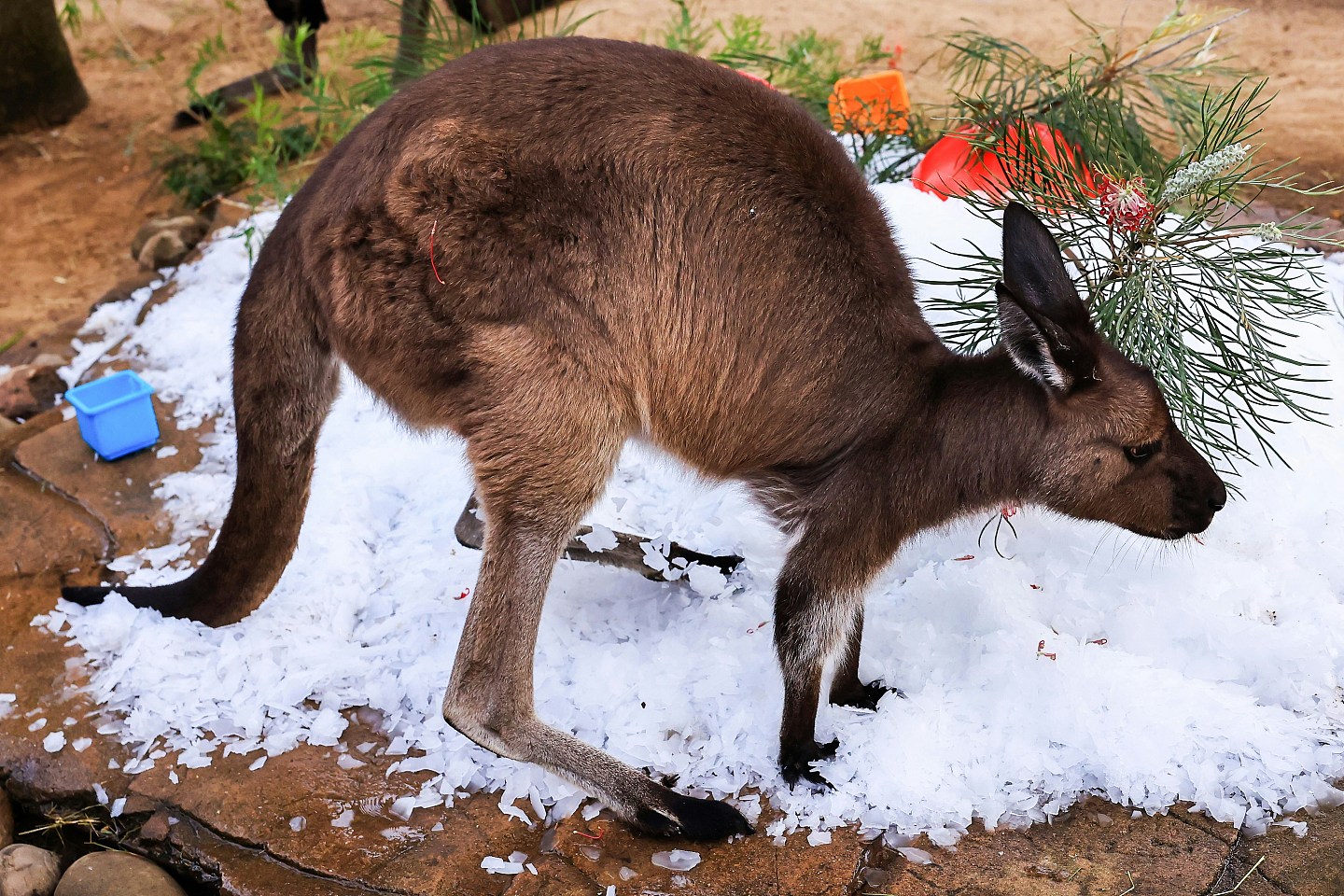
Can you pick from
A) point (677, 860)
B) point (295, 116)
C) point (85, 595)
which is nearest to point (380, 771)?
point (677, 860)

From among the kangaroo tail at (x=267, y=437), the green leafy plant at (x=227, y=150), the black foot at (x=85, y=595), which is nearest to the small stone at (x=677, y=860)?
the kangaroo tail at (x=267, y=437)

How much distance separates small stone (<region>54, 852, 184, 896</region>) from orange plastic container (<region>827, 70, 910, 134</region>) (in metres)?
3.39

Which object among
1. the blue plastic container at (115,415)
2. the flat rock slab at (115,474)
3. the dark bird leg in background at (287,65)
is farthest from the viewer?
the dark bird leg in background at (287,65)

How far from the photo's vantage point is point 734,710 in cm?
309

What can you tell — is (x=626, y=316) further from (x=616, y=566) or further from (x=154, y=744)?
(x=154, y=744)

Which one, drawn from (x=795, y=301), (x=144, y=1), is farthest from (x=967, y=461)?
(x=144, y=1)

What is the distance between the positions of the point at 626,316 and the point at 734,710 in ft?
3.51

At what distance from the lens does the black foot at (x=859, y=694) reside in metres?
3.11

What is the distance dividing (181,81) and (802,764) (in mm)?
6847

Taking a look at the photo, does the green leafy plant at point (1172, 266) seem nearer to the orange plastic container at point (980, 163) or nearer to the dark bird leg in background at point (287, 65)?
the orange plastic container at point (980, 163)

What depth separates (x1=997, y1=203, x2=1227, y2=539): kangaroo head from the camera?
8.44 feet

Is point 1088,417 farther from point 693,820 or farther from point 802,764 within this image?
point 693,820

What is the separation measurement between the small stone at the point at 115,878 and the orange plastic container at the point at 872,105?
3.39 meters

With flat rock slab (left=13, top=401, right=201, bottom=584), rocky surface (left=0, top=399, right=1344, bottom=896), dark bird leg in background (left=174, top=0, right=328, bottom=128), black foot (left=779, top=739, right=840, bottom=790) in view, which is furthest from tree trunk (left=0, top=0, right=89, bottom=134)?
black foot (left=779, top=739, right=840, bottom=790)
